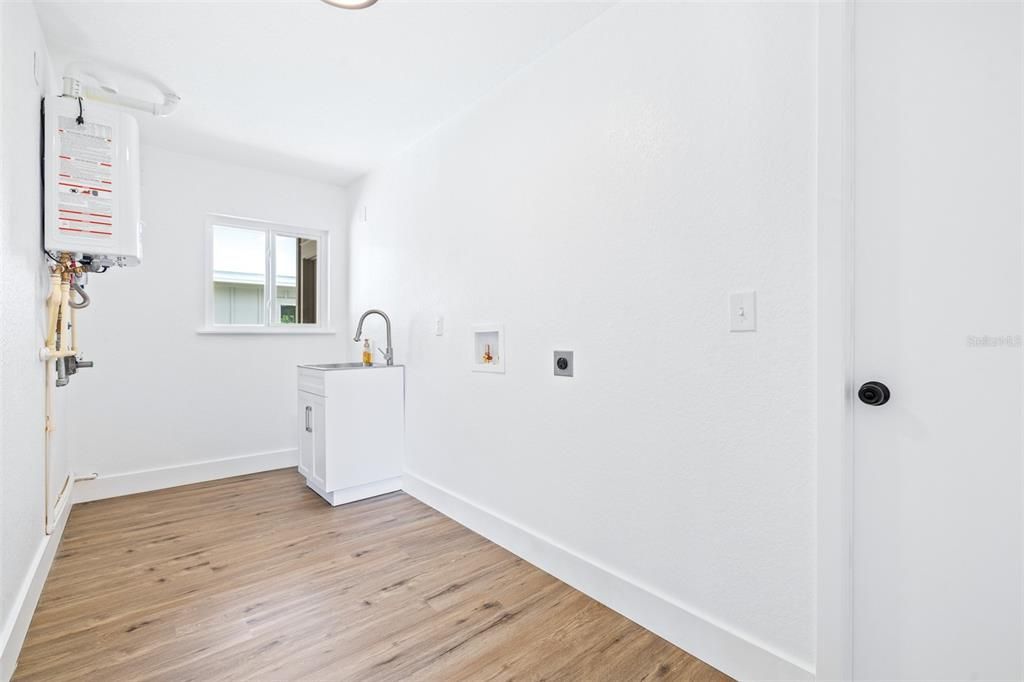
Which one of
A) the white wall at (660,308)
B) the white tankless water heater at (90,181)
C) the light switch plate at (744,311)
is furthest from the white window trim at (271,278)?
the light switch plate at (744,311)

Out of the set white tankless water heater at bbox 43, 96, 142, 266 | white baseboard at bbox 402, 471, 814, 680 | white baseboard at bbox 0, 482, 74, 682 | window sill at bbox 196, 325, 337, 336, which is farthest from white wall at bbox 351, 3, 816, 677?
window sill at bbox 196, 325, 337, 336

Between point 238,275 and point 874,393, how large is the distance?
3.91m

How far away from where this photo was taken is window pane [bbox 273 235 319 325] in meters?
3.90

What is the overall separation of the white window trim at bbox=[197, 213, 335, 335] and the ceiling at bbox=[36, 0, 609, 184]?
0.74 metres

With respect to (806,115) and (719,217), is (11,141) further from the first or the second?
(806,115)

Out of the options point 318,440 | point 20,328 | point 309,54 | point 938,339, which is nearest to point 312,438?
point 318,440

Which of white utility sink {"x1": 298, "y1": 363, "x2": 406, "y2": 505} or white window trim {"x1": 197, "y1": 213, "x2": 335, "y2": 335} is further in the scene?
white window trim {"x1": 197, "y1": 213, "x2": 335, "y2": 335}

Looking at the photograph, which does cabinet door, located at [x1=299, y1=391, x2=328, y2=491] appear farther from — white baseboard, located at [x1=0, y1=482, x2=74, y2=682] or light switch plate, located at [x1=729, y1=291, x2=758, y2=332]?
light switch plate, located at [x1=729, y1=291, x2=758, y2=332]

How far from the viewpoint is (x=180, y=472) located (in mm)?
3369

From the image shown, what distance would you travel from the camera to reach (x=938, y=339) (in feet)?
3.90

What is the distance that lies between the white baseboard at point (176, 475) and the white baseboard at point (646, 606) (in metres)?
1.96

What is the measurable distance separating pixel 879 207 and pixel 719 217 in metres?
0.41

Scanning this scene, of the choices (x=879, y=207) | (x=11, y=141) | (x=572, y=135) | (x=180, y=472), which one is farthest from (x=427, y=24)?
(x=180, y=472)

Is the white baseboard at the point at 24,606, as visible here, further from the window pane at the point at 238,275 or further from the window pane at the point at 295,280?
the window pane at the point at 295,280
